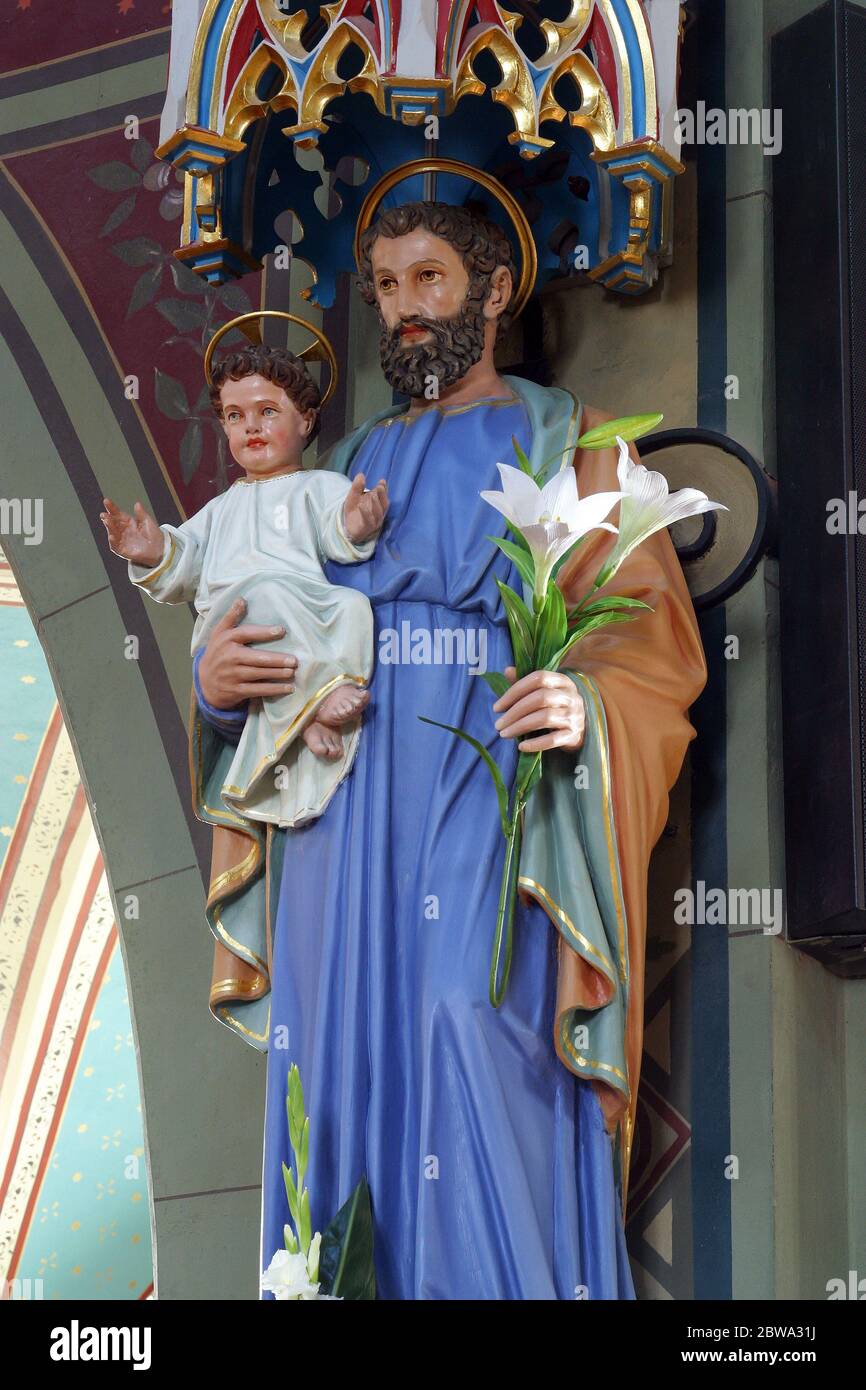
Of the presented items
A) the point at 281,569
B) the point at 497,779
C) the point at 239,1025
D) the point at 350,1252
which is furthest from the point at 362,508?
the point at 350,1252

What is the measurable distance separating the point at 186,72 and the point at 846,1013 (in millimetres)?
1826

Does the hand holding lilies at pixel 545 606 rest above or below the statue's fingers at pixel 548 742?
above

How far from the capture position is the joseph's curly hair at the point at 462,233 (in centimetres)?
400

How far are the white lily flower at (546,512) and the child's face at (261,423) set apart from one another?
411mm

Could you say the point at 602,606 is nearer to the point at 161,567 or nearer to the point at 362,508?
the point at 362,508

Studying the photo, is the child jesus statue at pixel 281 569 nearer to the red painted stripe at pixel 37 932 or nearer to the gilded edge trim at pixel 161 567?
the gilded edge trim at pixel 161 567

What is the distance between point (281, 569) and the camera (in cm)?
382

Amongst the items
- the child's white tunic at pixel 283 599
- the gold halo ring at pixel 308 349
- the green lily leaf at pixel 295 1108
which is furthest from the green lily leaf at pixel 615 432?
the green lily leaf at pixel 295 1108

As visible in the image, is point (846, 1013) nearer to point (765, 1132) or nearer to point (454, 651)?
point (765, 1132)

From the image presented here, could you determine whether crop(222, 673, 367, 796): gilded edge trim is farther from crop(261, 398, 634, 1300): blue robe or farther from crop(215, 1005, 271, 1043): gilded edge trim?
crop(215, 1005, 271, 1043): gilded edge trim

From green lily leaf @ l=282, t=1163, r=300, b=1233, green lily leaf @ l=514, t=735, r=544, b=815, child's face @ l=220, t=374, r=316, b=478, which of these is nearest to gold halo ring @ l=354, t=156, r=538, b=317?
child's face @ l=220, t=374, r=316, b=478

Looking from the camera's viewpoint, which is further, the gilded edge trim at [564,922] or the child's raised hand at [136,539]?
the child's raised hand at [136,539]

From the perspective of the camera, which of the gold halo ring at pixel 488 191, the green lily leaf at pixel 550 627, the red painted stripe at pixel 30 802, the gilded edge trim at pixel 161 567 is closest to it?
the green lily leaf at pixel 550 627

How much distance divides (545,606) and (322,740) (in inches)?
15.2
